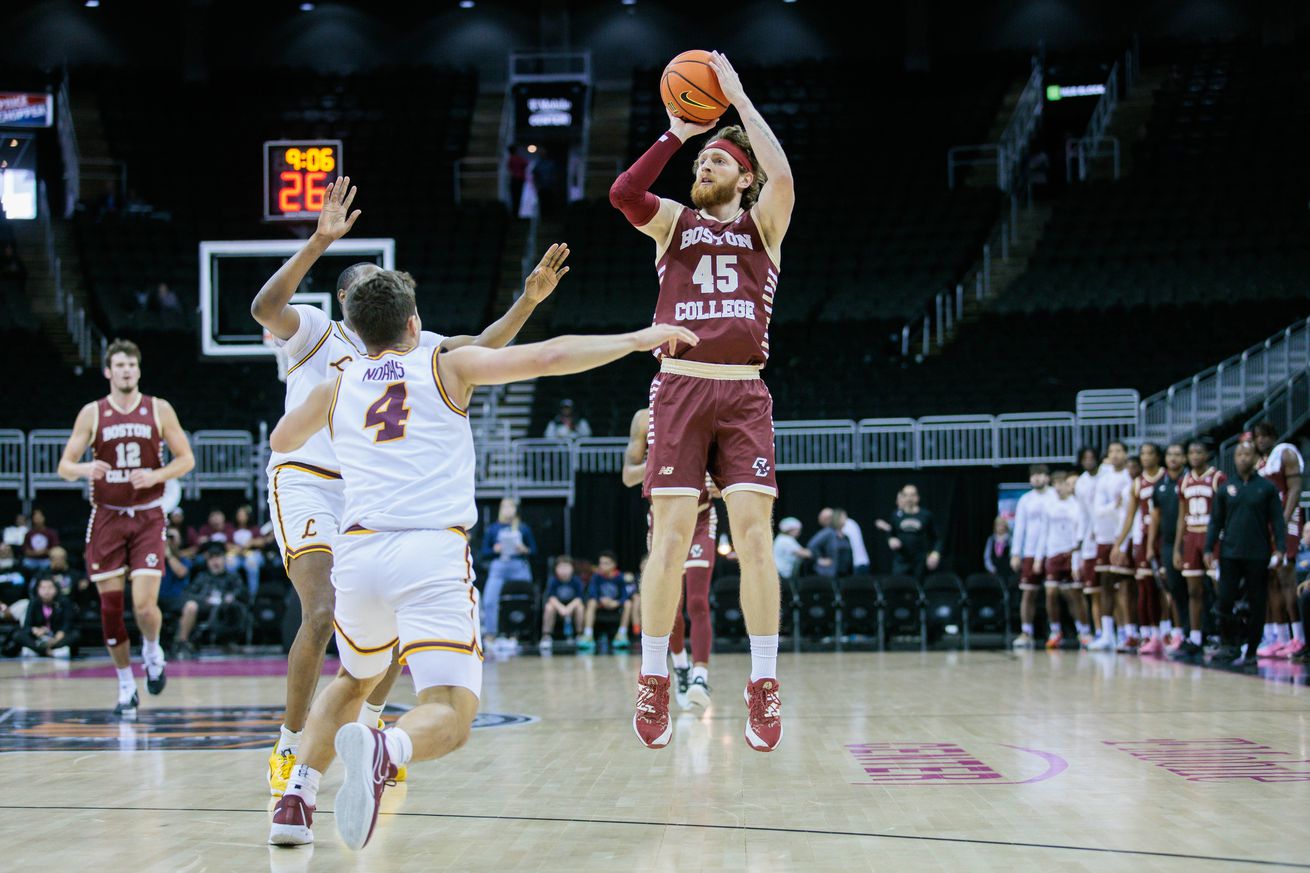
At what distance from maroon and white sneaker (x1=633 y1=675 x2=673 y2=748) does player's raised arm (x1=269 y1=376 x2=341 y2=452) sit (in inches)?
67.9

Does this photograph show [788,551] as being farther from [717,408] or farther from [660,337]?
[660,337]

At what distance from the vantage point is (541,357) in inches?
155

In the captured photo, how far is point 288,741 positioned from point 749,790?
1.74 m

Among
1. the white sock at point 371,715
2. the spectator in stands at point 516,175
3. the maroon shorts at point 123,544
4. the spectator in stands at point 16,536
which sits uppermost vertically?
the spectator in stands at point 516,175

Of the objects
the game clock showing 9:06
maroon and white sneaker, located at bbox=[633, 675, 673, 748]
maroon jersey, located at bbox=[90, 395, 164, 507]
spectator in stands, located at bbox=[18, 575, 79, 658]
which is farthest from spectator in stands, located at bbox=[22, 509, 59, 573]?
maroon and white sneaker, located at bbox=[633, 675, 673, 748]

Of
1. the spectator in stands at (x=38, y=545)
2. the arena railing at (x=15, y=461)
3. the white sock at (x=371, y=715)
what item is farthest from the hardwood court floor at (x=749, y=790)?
the arena railing at (x=15, y=461)

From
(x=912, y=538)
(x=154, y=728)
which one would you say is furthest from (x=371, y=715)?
(x=912, y=538)

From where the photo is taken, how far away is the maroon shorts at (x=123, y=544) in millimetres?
8336

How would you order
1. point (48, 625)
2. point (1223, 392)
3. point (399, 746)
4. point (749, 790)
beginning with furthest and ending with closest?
point (1223, 392) → point (48, 625) → point (749, 790) → point (399, 746)

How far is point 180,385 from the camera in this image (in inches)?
837

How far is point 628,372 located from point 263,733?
1469cm

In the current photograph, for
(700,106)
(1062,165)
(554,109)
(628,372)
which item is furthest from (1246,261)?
(700,106)

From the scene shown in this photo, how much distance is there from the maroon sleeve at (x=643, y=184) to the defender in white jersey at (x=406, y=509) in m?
1.32

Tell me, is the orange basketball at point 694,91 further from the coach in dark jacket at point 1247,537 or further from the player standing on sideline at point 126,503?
the coach in dark jacket at point 1247,537
